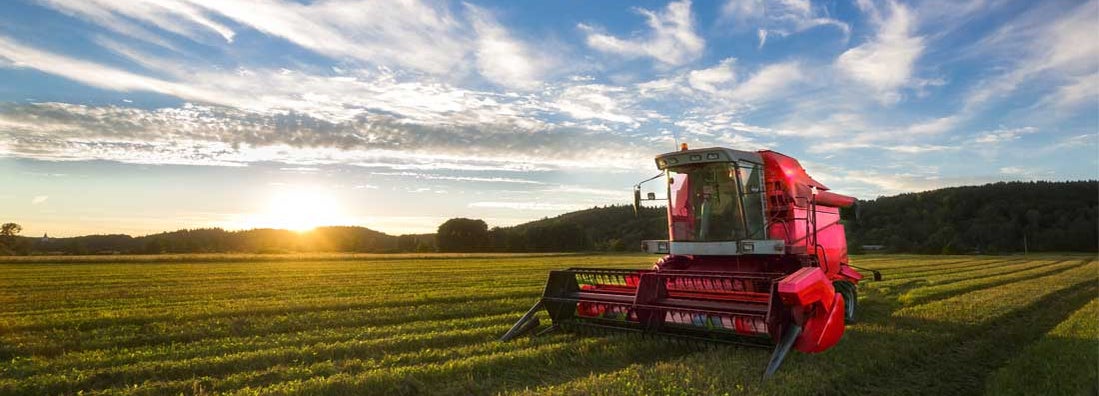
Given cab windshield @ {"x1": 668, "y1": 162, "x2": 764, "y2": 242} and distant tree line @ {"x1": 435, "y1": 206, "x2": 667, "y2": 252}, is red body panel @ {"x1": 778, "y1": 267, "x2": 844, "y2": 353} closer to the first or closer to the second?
cab windshield @ {"x1": 668, "y1": 162, "x2": 764, "y2": 242}

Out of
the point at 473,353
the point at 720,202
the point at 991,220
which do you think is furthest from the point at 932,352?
the point at 991,220

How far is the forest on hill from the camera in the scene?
72125mm

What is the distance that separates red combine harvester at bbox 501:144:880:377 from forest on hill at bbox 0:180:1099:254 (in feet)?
187

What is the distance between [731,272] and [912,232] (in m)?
78.6

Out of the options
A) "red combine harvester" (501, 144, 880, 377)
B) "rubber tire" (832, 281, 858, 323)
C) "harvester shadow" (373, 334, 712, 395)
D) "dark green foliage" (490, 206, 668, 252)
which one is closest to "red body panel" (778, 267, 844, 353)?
"red combine harvester" (501, 144, 880, 377)

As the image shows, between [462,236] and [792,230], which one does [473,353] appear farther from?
[462,236]

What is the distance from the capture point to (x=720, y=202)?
10.4 meters

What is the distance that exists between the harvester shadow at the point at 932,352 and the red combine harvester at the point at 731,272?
0.55m

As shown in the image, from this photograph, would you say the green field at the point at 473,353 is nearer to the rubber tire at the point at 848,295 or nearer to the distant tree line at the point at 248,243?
the rubber tire at the point at 848,295

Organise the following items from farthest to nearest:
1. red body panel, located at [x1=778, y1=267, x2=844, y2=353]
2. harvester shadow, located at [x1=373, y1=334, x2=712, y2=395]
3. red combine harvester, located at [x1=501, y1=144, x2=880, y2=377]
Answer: red combine harvester, located at [x1=501, y1=144, x2=880, y2=377] < red body panel, located at [x1=778, y1=267, x2=844, y2=353] < harvester shadow, located at [x1=373, y1=334, x2=712, y2=395]

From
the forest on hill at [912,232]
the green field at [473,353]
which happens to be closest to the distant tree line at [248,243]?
the forest on hill at [912,232]

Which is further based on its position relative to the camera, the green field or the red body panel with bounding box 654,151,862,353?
the red body panel with bounding box 654,151,862,353

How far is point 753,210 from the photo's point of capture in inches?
404

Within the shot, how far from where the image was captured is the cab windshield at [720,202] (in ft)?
33.4
